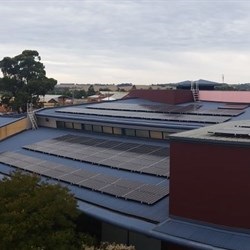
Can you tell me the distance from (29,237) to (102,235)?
7.32m

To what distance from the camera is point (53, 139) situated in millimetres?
40594

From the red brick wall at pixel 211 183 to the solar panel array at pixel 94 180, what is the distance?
2838 mm

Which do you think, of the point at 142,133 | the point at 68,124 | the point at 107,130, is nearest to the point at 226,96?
the point at 142,133

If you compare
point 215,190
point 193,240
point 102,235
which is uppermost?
point 215,190

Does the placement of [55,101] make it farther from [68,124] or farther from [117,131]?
[117,131]

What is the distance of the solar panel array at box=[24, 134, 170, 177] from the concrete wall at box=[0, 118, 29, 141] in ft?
18.3

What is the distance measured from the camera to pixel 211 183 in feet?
68.1

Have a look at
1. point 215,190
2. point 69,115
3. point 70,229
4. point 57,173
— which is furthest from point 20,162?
point 215,190

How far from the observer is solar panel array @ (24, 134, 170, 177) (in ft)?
96.3

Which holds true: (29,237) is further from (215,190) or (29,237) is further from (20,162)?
(20,162)

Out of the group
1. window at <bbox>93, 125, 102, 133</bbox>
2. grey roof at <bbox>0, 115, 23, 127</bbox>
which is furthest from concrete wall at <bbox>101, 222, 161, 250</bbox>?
grey roof at <bbox>0, 115, 23, 127</bbox>

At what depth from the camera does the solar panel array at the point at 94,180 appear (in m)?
24.9

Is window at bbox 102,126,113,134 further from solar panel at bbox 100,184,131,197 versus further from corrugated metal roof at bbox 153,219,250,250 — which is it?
corrugated metal roof at bbox 153,219,250,250

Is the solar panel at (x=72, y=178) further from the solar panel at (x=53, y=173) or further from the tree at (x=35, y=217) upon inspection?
the tree at (x=35, y=217)
